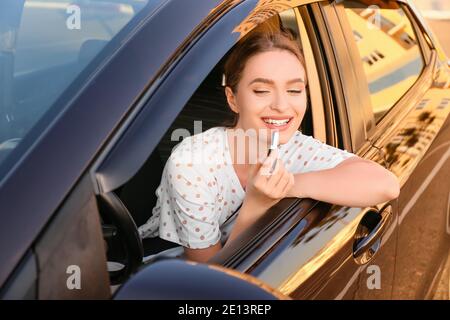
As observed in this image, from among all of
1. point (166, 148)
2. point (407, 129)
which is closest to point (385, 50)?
point (407, 129)

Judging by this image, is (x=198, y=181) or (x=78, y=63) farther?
(x=198, y=181)

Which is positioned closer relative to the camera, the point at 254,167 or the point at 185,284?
the point at 185,284

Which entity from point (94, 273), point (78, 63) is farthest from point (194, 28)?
point (94, 273)

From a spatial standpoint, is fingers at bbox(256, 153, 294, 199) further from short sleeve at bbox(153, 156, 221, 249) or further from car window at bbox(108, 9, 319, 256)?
car window at bbox(108, 9, 319, 256)

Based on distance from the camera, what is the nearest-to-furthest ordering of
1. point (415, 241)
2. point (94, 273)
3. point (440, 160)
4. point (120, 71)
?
point (94, 273) < point (120, 71) < point (415, 241) < point (440, 160)

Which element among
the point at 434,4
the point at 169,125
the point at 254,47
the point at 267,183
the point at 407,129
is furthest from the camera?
the point at 434,4

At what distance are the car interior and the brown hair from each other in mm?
66

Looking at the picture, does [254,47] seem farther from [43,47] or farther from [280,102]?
[43,47]

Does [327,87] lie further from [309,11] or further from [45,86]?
[45,86]

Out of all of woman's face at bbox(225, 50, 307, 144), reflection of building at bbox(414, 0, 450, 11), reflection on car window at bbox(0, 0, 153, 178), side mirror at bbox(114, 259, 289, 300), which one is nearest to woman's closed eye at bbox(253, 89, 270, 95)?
woman's face at bbox(225, 50, 307, 144)

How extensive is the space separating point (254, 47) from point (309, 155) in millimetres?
346

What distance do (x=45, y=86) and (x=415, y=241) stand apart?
129cm

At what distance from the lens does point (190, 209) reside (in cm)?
192

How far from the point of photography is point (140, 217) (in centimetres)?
222
